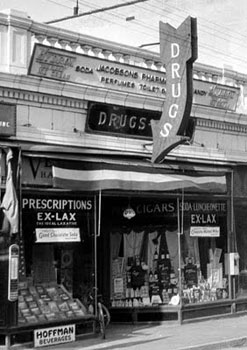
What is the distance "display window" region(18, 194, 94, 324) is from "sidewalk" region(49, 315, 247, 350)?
0.80 metres

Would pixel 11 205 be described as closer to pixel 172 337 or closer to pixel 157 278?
pixel 172 337

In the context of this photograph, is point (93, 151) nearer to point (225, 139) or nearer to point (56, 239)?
point (56, 239)

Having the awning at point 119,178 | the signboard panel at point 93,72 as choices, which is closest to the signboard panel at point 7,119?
the signboard panel at point 93,72

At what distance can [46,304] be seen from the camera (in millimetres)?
13992

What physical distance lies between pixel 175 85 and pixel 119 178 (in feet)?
7.37

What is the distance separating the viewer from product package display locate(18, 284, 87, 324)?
13477 mm

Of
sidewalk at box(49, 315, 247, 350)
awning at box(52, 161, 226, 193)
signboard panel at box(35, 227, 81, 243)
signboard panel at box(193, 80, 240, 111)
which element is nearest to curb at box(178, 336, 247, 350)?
sidewalk at box(49, 315, 247, 350)

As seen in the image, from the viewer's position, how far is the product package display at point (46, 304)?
13477 mm

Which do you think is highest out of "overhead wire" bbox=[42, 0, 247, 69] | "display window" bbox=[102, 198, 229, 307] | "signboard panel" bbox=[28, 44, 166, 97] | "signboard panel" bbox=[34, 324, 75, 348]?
"overhead wire" bbox=[42, 0, 247, 69]

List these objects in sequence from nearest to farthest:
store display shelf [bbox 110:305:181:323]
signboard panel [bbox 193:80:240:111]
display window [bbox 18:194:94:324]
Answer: display window [bbox 18:194:94:324] → store display shelf [bbox 110:305:181:323] → signboard panel [bbox 193:80:240:111]

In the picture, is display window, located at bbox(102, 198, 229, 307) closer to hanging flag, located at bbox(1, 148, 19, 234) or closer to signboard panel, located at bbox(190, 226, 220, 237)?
signboard panel, located at bbox(190, 226, 220, 237)

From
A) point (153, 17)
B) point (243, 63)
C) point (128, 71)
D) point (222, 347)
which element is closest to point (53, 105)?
point (128, 71)

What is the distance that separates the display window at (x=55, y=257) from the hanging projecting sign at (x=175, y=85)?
193cm

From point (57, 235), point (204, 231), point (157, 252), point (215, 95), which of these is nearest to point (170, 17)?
point (215, 95)
